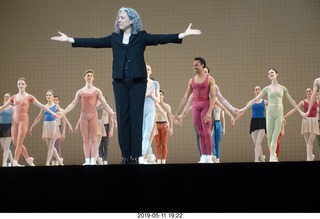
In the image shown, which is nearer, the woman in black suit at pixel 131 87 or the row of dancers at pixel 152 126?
the woman in black suit at pixel 131 87

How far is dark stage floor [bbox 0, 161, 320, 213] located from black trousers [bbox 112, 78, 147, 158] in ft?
1.93

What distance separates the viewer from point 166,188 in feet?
Answer: 16.3

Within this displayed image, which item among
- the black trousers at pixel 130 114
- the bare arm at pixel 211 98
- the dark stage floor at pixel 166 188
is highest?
the bare arm at pixel 211 98

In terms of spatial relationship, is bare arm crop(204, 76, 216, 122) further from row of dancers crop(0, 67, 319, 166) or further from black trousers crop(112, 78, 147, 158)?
black trousers crop(112, 78, 147, 158)

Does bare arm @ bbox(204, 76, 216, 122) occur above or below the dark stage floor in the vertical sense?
above

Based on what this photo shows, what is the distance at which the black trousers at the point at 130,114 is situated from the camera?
219 inches

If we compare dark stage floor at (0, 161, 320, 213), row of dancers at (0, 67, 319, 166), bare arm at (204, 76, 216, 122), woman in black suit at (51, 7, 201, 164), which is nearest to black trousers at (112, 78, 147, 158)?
woman in black suit at (51, 7, 201, 164)

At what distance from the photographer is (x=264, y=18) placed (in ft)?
36.0

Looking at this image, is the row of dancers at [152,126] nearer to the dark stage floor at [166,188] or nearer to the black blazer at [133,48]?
the black blazer at [133,48]

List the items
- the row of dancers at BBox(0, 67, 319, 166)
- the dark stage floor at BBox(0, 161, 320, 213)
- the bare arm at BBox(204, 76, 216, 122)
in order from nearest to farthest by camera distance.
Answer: the dark stage floor at BBox(0, 161, 320, 213)
the bare arm at BBox(204, 76, 216, 122)
the row of dancers at BBox(0, 67, 319, 166)

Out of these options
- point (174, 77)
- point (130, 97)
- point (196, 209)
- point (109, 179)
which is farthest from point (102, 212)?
point (174, 77)

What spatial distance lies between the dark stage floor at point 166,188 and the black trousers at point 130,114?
589 mm

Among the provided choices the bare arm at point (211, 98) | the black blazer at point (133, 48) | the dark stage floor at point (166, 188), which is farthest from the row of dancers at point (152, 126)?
the dark stage floor at point (166, 188)

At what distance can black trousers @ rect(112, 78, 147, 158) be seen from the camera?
5574 mm
